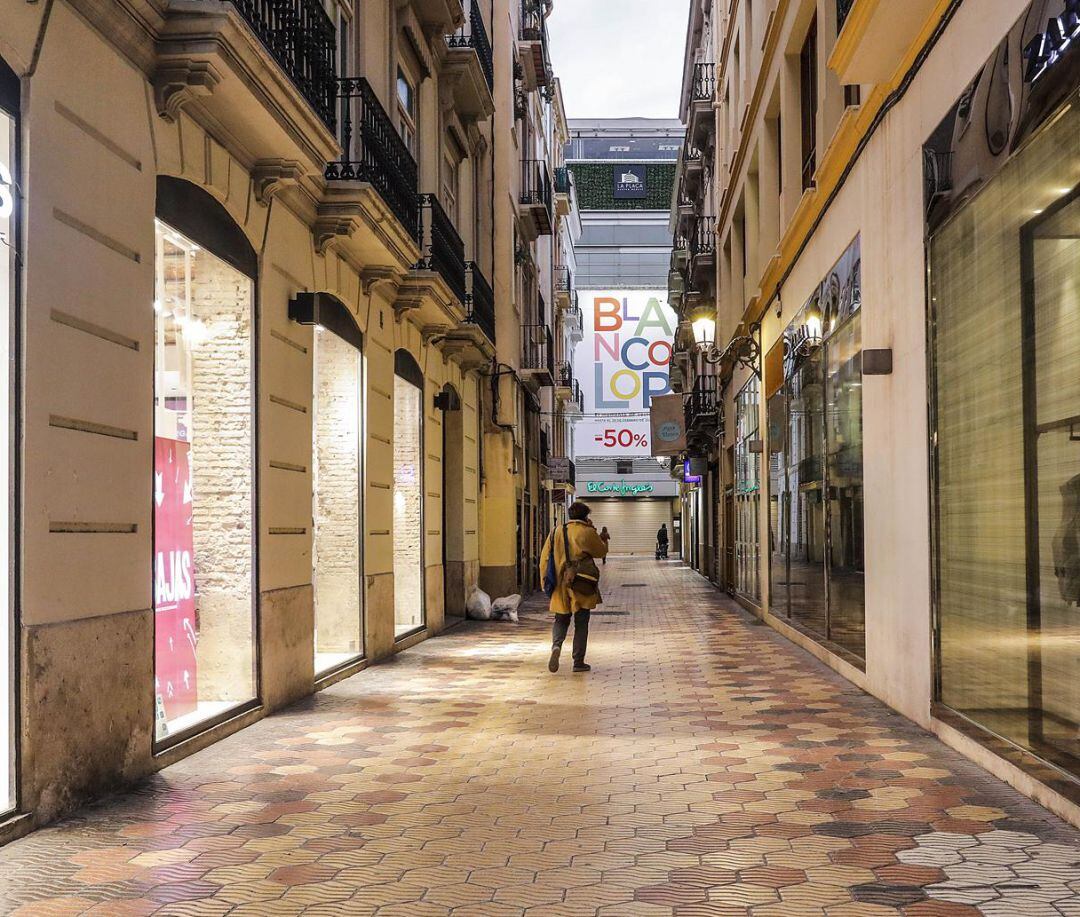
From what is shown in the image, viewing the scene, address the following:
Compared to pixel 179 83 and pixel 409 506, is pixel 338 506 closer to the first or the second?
pixel 409 506

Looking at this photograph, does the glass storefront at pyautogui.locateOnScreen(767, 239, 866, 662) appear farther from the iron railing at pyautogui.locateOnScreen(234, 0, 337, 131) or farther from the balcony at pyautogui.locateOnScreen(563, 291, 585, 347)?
the balcony at pyautogui.locateOnScreen(563, 291, 585, 347)

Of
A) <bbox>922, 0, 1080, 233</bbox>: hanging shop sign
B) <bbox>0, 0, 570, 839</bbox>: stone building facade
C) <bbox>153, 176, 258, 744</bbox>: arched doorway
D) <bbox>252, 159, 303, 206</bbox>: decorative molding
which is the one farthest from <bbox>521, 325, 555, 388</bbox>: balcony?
<bbox>922, 0, 1080, 233</bbox>: hanging shop sign

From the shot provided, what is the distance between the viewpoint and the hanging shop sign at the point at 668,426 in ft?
97.8

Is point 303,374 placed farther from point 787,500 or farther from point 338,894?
point 787,500

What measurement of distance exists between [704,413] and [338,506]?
1917 cm

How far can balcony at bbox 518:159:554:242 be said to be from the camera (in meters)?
27.0

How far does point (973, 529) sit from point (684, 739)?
238 cm

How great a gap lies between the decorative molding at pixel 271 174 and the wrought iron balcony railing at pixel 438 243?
14.9ft

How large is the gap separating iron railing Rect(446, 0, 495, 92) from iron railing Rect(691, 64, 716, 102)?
8901 millimetres

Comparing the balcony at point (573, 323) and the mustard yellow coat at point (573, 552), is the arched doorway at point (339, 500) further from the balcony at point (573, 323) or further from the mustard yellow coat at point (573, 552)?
the balcony at point (573, 323)

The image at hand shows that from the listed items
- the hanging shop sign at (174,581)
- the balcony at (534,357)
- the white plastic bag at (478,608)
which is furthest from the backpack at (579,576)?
the balcony at (534,357)

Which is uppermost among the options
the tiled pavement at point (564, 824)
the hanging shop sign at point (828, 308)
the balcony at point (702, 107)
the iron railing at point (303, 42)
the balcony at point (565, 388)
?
the balcony at point (702, 107)

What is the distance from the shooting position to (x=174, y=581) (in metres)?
8.27

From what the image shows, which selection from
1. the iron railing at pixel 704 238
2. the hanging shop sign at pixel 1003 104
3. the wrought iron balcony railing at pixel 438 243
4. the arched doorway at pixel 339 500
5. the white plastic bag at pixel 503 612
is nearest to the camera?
the hanging shop sign at pixel 1003 104
